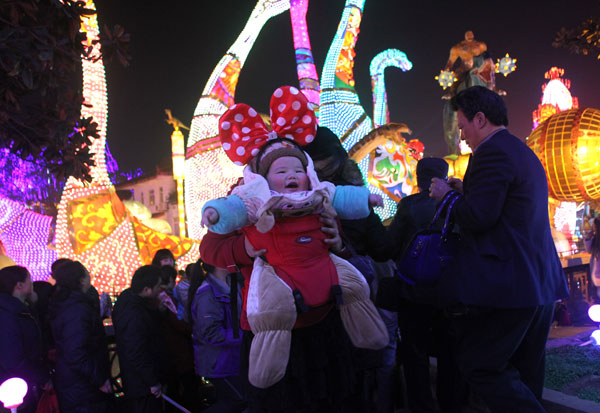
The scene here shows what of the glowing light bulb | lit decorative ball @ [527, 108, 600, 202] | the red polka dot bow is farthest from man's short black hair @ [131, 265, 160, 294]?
lit decorative ball @ [527, 108, 600, 202]

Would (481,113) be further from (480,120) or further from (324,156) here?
(324,156)

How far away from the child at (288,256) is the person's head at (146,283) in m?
1.74

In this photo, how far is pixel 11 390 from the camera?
201 centimetres

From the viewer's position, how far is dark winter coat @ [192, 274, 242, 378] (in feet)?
9.48

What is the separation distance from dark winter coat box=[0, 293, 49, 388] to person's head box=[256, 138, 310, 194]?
2.01 m

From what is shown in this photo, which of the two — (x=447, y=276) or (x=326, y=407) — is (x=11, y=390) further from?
(x=447, y=276)

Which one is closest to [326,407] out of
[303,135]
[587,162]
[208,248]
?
[208,248]

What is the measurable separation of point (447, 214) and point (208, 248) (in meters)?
1.00

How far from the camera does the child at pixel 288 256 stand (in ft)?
4.94

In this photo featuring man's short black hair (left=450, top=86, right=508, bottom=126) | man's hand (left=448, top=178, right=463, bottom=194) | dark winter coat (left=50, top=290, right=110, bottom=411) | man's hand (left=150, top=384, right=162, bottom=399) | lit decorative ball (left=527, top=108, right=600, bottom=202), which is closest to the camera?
man's short black hair (left=450, top=86, right=508, bottom=126)

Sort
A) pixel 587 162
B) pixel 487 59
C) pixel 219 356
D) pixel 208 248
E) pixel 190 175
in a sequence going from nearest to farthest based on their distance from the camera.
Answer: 1. pixel 208 248
2. pixel 219 356
3. pixel 587 162
4. pixel 487 59
5. pixel 190 175

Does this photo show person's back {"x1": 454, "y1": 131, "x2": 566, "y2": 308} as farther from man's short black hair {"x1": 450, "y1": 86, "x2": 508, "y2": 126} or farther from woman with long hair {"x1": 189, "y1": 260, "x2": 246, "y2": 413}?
woman with long hair {"x1": 189, "y1": 260, "x2": 246, "y2": 413}

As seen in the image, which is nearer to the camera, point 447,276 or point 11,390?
point 447,276

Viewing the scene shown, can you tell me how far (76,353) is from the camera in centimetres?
282
